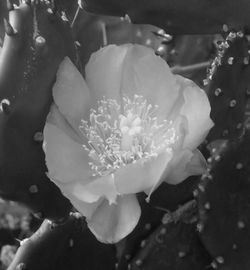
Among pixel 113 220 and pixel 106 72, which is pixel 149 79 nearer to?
pixel 106 72

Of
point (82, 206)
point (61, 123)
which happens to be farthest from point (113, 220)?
point (61, 123)

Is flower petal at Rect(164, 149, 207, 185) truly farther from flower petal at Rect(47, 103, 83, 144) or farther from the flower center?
flower petal at Rect(47, 103, 83, 144)

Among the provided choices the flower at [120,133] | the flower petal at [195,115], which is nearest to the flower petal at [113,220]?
the flower at [120,133]

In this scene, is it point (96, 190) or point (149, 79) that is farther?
point (149, 79)

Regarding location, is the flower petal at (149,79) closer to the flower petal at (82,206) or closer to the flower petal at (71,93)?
the flower petal at (71,93)

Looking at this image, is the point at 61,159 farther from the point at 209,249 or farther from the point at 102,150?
the point at 209,249

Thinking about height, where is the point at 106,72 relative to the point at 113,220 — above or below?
above
